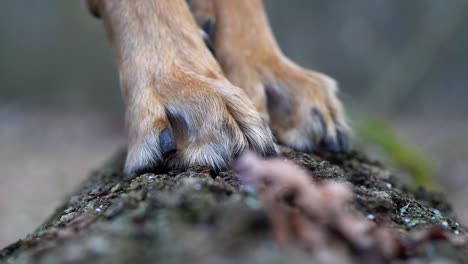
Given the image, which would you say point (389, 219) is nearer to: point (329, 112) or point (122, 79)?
point (329, 112)

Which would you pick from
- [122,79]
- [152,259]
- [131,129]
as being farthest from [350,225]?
[122,79]

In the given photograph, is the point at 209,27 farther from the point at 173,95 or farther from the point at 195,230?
the point at 195,230

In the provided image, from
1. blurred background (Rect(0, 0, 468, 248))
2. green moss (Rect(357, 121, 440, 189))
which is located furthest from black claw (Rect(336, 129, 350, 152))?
blurred background (Rect(0, 0, 468, 248))

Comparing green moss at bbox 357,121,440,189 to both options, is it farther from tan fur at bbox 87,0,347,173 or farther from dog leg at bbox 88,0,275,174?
dog leg at bbox 88,0,275,174

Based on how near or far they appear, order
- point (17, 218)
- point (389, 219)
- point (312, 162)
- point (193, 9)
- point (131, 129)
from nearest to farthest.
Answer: point (389, 219)
point (312, 162)
point (131, 129)
point (193, 9)
point (17, 218)

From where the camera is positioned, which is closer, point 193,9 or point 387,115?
point 193,9
